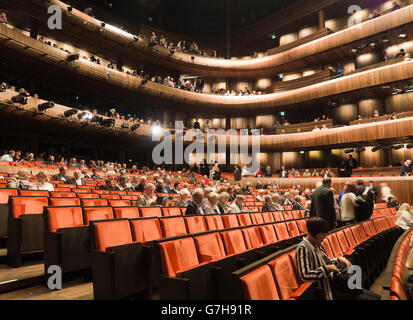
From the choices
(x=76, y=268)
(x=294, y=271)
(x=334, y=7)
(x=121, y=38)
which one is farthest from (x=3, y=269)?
(x=334, y=7)

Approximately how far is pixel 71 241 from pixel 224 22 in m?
16.1

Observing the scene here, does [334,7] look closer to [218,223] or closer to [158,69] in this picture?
[158,69]

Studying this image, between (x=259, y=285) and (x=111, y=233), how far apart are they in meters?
1.05

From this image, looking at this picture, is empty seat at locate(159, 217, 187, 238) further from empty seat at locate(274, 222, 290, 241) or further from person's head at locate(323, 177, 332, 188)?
person's head at locate(323, 177, 332, 188)

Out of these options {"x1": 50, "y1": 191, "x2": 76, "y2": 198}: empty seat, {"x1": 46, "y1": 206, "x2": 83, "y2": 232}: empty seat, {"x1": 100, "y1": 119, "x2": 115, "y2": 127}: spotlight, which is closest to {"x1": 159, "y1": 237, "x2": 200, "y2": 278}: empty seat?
{"x1": 46, "y1": 206, "x2": 83, "y2": 232}: empty seat

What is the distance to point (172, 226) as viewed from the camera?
219 centimetres

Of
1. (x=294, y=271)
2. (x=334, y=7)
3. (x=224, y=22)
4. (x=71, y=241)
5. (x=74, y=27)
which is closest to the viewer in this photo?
(x=294, y=271)

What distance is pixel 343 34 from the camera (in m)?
10.7

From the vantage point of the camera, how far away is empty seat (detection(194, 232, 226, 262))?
165 centimetres

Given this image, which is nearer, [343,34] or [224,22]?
[343,34]

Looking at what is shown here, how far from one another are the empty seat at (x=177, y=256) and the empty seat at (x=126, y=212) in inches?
40.3

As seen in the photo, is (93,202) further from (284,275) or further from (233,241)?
(284,275)

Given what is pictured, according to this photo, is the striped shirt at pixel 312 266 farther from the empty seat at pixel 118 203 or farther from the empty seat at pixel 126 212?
the empty seat at pixel 118 203

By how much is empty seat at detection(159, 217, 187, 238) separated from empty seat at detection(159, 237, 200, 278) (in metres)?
0.55
